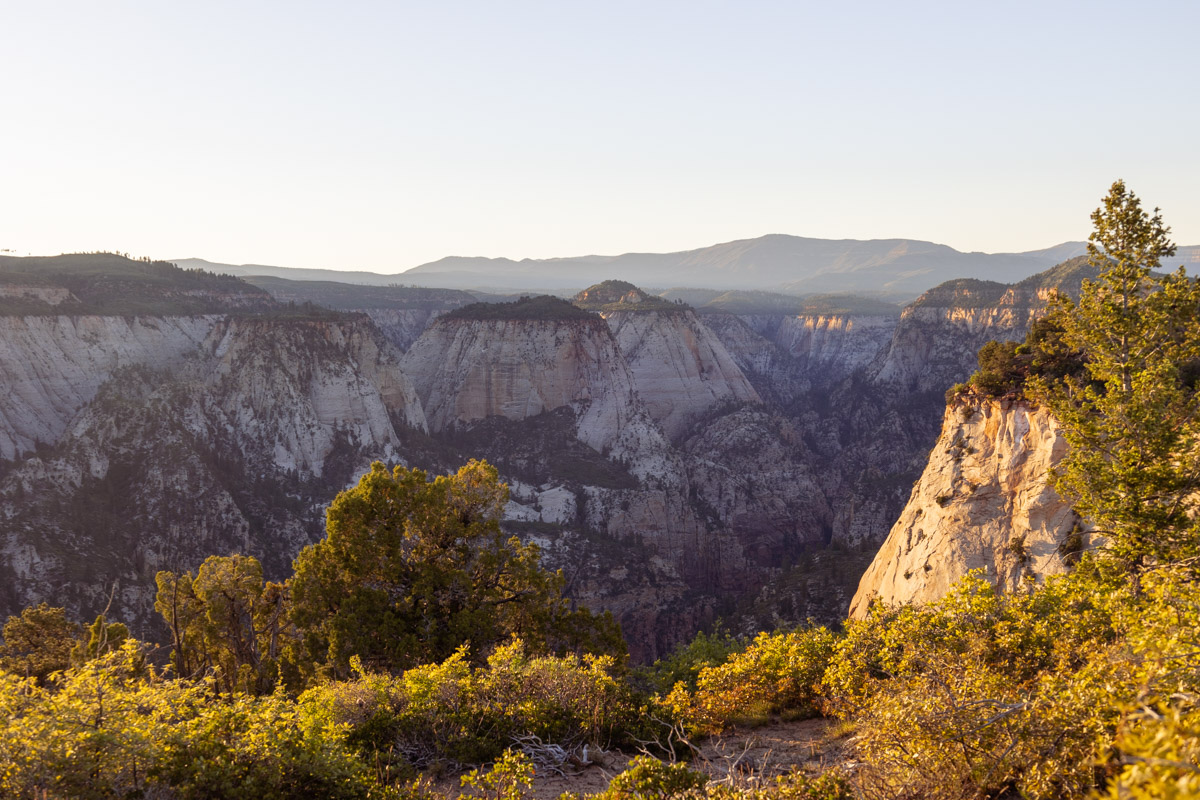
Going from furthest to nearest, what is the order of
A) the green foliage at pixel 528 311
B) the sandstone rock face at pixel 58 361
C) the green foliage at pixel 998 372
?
the green foliage at pixel 528 311 → the sandstone rock face at pixel 58 361 → the green foliage at pixel 998 372

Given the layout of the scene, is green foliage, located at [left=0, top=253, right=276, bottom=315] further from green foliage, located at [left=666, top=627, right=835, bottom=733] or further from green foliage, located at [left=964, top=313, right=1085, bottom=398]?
green foliage, located at [left=964, top=313, right=1085, bottom=398]

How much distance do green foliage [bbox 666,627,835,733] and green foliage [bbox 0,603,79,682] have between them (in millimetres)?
18331

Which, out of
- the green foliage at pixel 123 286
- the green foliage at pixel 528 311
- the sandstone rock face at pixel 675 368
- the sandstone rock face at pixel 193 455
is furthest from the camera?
the sandstone rock face at pixel 675 368

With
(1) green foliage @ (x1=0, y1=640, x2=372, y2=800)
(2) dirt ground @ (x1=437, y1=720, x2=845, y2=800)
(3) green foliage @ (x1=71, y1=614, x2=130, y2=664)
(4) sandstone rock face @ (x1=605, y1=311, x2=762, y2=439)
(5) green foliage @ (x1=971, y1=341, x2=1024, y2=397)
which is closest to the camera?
(1) green foliage @ (x1=0, y1=640, x2=372, y2=800)

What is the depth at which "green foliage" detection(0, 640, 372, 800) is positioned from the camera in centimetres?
691

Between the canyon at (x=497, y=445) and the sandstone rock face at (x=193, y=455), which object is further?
the canyon at (x=497, y=445)

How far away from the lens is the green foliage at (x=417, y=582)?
16844 millimetres

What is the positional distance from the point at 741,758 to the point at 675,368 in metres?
66.4

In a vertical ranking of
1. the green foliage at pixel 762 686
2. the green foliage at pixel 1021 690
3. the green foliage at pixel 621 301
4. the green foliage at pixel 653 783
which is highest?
the green foliage at pixel 621 301

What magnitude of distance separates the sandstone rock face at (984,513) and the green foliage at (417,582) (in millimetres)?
12775

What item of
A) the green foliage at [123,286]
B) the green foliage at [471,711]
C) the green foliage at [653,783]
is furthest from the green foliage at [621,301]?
the green foliage at [653,783]

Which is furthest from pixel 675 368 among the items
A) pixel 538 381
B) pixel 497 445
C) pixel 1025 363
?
pixel 1025 363

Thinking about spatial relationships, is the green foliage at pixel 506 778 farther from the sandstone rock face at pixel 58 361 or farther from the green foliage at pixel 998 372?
the sandstone rock face at pixel 58 361

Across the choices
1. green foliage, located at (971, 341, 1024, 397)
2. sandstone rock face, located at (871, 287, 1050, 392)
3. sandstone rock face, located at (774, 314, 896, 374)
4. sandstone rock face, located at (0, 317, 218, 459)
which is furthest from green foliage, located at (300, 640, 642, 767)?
sandstone rock face, located at (774, 314, 896, 374)
